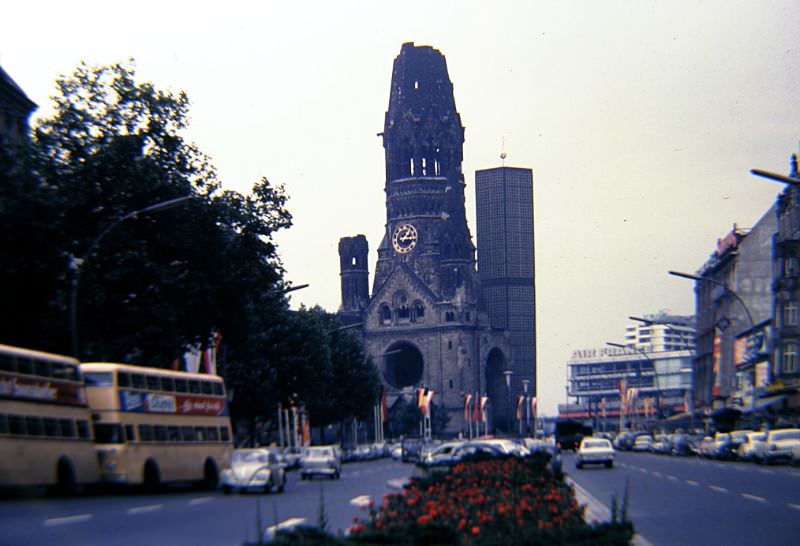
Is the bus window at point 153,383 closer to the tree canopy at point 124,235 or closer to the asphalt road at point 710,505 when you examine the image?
the tree canopy at point 124,235

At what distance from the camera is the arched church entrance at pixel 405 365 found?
7229 inches

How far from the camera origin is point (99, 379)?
34.2 metres

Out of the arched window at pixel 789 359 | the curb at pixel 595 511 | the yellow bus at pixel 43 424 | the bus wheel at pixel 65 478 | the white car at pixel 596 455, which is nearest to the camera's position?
the curb at pixel 595 511

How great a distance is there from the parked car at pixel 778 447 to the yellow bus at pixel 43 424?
28.2 meters

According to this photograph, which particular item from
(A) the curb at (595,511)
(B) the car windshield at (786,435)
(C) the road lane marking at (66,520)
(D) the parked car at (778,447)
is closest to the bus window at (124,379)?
(C) the road lane marking at (66,520)

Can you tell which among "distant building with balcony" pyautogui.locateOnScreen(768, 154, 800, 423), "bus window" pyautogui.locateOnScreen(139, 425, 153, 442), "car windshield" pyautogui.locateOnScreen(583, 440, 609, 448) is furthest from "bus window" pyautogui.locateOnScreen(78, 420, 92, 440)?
"distant building with balcony" pyautogui.locateOnScreen(768, 154, 800, 423)

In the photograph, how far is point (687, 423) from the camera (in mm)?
118375

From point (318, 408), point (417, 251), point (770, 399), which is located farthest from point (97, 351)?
point (417, 251)

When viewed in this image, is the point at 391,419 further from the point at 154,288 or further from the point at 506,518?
the point at 506,518

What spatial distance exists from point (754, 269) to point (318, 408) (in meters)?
39.2

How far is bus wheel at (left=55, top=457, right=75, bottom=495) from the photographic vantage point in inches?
1256

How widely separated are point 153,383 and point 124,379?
65.7 inches

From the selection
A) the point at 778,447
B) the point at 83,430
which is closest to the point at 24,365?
the point at 83,430

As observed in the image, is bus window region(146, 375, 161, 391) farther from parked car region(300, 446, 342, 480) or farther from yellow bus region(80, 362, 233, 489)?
parked car region(300, 446, 342, 480)
